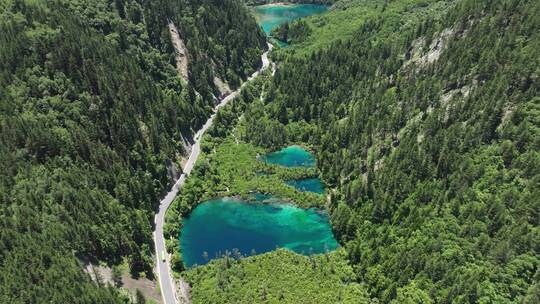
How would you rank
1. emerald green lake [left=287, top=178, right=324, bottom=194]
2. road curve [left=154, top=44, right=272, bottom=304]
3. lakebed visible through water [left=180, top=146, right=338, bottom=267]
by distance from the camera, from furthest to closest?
emerald green lake [left=287, top=178, right=324, bottom=194], lakebed visible through water [left=180, top=146, right=338, bottom=267], road curve [left=154, top=44, right=272, bottom=304]

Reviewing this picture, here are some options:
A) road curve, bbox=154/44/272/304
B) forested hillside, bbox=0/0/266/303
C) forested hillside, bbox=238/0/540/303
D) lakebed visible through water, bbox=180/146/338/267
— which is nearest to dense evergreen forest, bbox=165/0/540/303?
forested hillside, bbox=238/0/540/303

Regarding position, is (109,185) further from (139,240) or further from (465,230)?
(465,230)

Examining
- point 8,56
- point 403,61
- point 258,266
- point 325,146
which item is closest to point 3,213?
point 8,56

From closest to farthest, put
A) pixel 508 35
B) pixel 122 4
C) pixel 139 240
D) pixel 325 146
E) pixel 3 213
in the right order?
1. pixel 3 213
2. pixel 139 240
3. pixel 508 35
4. pixel 325 146
5. pixel 122 4

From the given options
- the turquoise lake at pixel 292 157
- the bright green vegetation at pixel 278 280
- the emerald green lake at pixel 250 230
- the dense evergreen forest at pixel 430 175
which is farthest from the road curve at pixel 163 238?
the turquoise lake at pixel 292 157

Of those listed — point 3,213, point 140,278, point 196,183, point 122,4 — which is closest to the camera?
point 3,213

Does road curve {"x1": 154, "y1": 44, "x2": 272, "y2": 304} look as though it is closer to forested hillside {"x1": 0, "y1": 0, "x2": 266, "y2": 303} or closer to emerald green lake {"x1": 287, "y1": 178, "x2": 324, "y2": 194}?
forested hillside {"x1": 0, "y1": 0, "x2": 266, "y2": 303}

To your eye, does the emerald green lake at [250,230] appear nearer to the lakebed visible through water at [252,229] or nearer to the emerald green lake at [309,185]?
the lakebed visible through water at [252,229]
